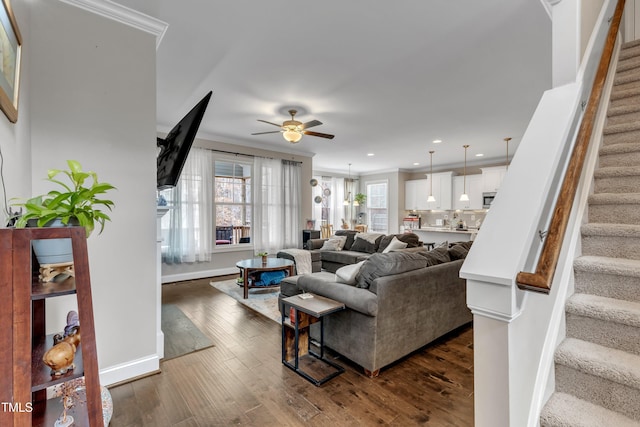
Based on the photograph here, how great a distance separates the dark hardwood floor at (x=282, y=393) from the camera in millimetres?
1854

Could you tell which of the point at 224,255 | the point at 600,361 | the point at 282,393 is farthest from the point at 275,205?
the point at 600,361

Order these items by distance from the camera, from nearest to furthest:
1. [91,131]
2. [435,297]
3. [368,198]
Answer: [91,131], [435,297], [368,198]

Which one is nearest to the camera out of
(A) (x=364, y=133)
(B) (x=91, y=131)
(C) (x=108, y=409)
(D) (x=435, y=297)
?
(C) (x=108, y=409)

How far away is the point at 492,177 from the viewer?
7582 mm

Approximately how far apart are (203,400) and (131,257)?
119cm

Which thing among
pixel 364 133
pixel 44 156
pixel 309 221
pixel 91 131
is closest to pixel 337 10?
pixel 91 131

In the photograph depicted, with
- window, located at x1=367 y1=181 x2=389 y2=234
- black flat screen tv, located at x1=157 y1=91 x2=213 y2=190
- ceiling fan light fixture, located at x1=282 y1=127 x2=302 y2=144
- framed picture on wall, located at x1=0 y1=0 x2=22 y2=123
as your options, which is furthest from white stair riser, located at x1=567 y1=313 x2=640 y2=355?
window, located at x1=367 y1=181 x2=389 y2=234

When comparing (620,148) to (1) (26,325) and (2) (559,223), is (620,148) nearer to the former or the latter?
(2) (559,223)

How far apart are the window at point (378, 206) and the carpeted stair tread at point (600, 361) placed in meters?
8.59

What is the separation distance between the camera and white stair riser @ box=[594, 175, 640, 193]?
1786 millimetres

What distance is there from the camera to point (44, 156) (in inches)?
77.9

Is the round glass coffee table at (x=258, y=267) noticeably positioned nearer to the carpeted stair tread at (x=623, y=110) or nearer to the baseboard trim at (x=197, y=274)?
the baseboard trim at (x=197, y=274)

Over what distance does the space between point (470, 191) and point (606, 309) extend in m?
7.50

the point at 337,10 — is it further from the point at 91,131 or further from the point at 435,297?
the point at 435,297
